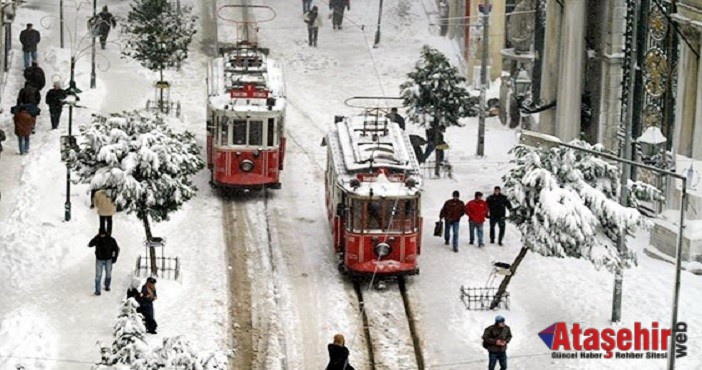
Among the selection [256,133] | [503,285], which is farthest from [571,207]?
[256,133]

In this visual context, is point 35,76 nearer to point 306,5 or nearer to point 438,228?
point 438,228

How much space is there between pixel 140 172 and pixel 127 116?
5.70ft

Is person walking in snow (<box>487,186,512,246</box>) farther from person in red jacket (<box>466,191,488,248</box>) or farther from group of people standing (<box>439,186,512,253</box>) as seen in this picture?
person in red jacket (<box>466,191,488,248</box>)

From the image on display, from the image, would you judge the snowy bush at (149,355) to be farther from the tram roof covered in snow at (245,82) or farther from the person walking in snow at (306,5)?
the person walking in snow at (306,5)

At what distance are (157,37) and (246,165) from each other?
9.16 metres

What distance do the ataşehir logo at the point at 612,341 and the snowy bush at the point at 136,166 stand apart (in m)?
8.43

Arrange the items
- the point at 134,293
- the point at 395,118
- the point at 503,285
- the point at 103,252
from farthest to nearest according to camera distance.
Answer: the point at 395,118 → the point at 503,285 → the point at 103,252 → the point at 134,293

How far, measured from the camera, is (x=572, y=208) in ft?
121

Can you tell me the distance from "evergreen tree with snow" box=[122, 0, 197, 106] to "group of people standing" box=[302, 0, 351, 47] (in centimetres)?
797

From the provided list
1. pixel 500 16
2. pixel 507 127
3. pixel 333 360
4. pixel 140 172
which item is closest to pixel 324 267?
pixel 140 172

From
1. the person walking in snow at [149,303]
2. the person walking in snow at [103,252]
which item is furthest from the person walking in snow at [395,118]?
the person walking in snow at [149,303]

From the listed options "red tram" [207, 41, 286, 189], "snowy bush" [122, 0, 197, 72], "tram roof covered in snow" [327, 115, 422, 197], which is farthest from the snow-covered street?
"tram roof covered in snow" [327, 115, 422, 197]

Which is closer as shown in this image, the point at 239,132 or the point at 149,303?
the point at 149,303

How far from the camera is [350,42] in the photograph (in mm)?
66250
